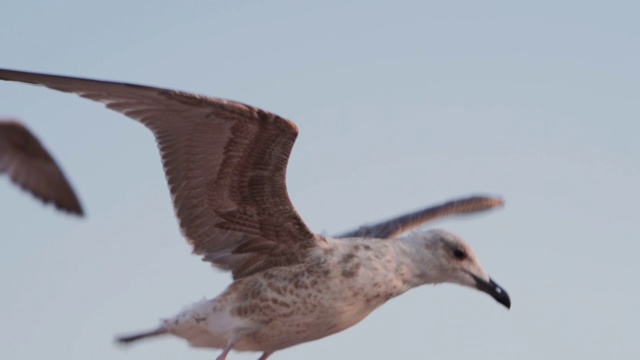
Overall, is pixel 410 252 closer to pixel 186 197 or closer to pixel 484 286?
pixel 484 286

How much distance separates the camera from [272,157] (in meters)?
9.23

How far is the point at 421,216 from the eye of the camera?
12727 millimetres

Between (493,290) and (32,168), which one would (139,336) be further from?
(493,290)

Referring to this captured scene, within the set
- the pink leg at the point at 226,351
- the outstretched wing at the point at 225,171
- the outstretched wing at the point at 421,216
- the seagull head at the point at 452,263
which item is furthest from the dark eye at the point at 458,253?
Answer: the pink leg at the point at 226,351

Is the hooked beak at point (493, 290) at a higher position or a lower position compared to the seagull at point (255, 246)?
lower

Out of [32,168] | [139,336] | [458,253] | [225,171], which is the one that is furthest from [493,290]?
[32,168]

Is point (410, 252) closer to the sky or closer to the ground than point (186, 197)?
closer to the ground

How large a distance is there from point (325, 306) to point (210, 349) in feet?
3.83

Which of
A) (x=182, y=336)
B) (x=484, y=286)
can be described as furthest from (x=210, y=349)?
(x=484, y=286)

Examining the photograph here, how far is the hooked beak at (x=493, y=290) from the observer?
1032cm

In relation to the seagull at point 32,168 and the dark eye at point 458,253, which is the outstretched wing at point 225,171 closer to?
the dark eye at point 458,253

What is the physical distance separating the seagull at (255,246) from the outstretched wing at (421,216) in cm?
181

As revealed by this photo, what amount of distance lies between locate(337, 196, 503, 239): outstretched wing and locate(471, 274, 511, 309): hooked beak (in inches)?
60.4

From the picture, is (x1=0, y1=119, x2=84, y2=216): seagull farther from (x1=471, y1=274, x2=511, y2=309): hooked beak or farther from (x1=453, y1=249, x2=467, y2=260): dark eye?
(x1=471, y1=274, x2=511, y2=309): hooked beak
